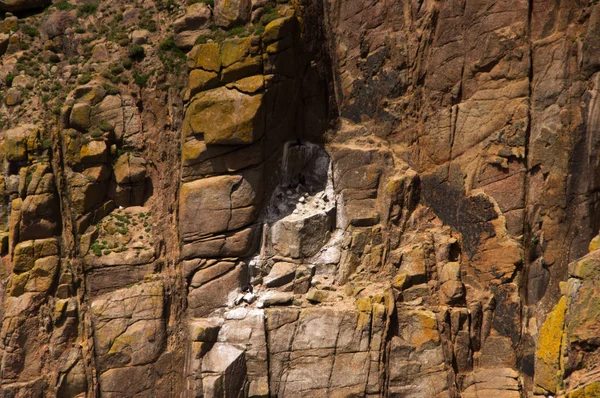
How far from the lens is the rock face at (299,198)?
75.7 feet

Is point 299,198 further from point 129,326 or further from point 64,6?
point 64,6

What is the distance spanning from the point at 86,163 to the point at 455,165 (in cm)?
1487

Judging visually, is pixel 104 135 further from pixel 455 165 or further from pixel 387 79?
pixel 455 165

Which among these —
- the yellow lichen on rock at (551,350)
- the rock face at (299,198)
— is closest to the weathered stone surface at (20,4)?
the rock face at (299,198)

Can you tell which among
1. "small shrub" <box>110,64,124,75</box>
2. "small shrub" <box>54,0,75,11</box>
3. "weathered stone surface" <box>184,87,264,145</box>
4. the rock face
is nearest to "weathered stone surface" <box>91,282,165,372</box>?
the rock face

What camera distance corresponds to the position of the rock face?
908 inches

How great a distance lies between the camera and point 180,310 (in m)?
24.9

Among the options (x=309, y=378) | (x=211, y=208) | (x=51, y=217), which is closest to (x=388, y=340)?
(x=309, y=378)

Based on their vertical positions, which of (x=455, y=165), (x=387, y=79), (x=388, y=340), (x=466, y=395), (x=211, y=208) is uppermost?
(x=387, y=79)

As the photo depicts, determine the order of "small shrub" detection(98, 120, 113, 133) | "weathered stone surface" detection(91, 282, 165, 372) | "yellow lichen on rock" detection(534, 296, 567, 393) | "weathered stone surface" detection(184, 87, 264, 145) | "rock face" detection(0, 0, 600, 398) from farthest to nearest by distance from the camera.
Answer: "small shrub" detection(98, 120, 113, 133)
"weathered stone surface" detection(91, 282, 165, 372)
"weathered stone surface" detection(184, 87, 264, 145)
"rock face" detection(0, 0, 600, 398)
"yellow lichen on rock" detection(534, 296, 567, 393)

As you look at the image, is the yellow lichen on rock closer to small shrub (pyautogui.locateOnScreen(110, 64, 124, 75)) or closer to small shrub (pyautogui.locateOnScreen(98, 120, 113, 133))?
small shrub (pyautogui.locateOnScreen(98, 120, 113, 133))

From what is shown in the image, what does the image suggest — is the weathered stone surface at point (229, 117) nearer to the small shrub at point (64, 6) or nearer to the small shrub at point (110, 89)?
the small shrub at point (110, 89)

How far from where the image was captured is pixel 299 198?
83.8ft

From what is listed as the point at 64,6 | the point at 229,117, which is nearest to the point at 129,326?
the point at 229,117
